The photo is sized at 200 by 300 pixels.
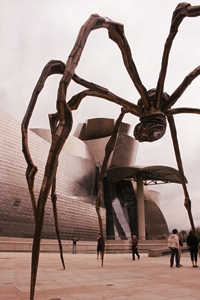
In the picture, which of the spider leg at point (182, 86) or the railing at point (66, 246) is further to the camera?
the railing at point (66, 246)

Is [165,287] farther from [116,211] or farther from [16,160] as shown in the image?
[116,211]

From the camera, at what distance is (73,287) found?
410 centimetres

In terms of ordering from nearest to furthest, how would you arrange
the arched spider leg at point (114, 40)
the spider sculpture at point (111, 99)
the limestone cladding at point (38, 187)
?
the spider sculpture at point (111, 99) < the arched spider leg at point (114, 40) < the limestone cladding at point (38, 187)

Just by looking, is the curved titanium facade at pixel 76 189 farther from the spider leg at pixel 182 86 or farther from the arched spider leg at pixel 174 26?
the arched spider leg at pixel 174 26

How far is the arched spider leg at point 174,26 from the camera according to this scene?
3.89 metres

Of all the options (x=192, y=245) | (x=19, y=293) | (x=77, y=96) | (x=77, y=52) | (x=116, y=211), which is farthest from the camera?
(x=116, y=211)

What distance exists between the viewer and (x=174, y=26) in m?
4.13

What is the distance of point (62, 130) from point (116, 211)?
33565 mm

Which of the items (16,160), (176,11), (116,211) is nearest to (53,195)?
(176,11)

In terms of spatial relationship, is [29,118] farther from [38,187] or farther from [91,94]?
[38,187]

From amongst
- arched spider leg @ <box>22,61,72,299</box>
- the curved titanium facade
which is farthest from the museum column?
arched spider leg @ <box>22,61,72,299</box>

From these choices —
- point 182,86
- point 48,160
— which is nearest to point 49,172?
point 48,160

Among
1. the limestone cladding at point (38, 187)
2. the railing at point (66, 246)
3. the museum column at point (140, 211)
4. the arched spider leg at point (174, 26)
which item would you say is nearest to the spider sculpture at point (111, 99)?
the arched spider leg at point (174, 26)

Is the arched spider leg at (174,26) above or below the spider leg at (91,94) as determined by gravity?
above
